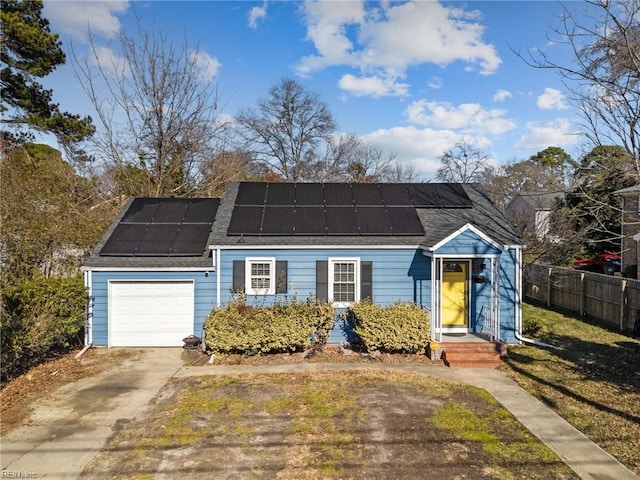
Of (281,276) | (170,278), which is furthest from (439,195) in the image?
(170,278)

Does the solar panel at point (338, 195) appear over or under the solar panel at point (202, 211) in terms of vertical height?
over

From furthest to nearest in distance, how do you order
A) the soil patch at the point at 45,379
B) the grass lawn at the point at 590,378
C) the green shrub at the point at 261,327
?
the green shrub at the point at 261,327 < the soil patch at the point at 45,379 < the grass lawn at the point at 590,378

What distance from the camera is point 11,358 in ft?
24.7

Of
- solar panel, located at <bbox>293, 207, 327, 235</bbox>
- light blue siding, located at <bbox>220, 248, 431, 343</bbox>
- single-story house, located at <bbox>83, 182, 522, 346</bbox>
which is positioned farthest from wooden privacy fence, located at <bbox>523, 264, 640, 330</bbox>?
solar panel, located at <bbox>293, 207, 327, 235</bbox>

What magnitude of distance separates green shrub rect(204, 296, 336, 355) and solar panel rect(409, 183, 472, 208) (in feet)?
16.8

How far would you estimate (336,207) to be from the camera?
40.2 feet

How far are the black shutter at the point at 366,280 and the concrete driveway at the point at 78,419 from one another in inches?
194

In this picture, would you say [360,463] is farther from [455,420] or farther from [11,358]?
[11,358]

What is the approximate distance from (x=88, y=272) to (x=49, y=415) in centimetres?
487

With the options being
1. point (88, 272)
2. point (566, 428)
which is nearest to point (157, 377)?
point (88, 272)

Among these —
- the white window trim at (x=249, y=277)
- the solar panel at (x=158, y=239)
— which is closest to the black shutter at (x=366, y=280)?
the white window trim at (x=249, y=277)

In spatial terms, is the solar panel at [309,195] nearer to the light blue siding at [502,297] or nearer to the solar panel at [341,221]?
the solar panel at [341,221]

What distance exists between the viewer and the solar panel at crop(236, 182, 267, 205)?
12406 millimetres

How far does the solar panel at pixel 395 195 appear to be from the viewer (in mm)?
12609
